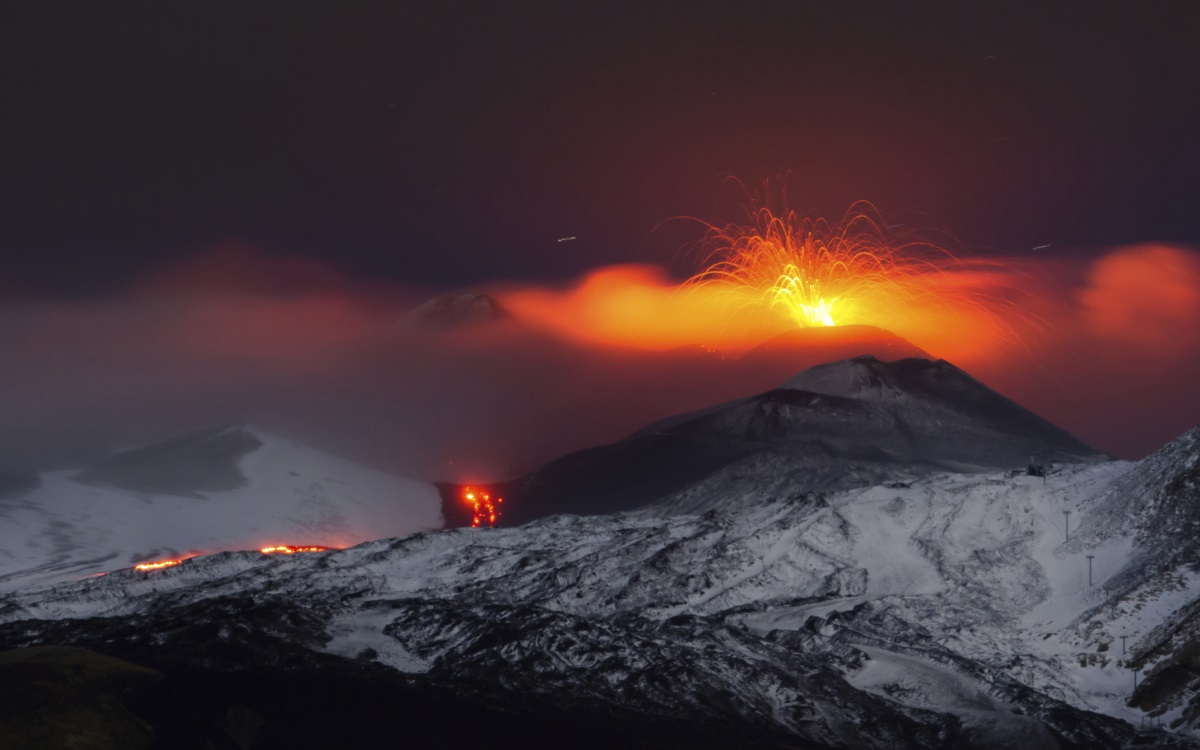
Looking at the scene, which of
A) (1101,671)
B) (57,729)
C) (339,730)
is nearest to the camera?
(57,729)

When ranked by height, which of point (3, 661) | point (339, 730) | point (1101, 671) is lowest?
point (1101, 671)

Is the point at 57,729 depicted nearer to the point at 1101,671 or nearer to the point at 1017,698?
the point at 1017,698

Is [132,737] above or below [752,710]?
above

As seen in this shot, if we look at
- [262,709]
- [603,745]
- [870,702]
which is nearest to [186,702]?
[262,709]

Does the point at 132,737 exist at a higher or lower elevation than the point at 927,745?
higher

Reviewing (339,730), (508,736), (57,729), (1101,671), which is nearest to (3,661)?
(57,729)

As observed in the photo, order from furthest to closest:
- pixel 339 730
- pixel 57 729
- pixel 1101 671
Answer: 1. pixel 1101 671
2. pixel 339 730
3. pixel 57 729

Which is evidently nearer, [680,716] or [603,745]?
[603,745]

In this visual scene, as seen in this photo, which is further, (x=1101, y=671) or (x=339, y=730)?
(x=1101, y=671)

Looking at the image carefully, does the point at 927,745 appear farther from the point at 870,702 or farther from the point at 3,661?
the point at 3,661
